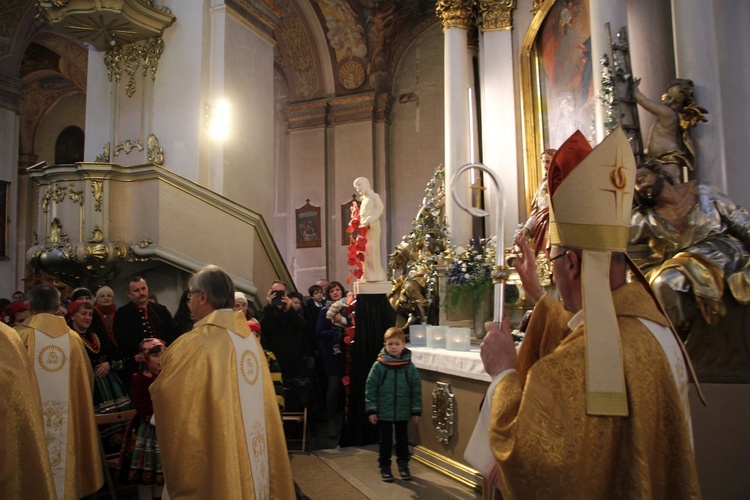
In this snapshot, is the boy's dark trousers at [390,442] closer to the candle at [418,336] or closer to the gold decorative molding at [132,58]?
the candle at [418,336]

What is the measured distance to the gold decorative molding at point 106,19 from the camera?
929cm

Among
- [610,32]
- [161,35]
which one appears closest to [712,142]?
[610,32]

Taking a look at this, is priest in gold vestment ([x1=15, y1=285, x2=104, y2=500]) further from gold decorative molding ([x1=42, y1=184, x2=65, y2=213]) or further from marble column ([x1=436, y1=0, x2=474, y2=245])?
marble column ([x1=436, y1=0, x2=474, y2=245])

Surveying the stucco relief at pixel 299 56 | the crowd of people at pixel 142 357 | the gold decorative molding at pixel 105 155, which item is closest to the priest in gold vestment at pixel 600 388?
the crowd of people at pixel 142 357

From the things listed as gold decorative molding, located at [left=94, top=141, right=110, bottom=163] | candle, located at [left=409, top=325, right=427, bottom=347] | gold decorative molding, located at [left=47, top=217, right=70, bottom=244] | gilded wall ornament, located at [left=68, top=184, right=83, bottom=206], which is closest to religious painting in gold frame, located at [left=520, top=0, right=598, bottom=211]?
candle, located at [left=409, top=325, right=427, bottom=347]

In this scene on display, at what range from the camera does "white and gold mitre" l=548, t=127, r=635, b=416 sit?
178 cm

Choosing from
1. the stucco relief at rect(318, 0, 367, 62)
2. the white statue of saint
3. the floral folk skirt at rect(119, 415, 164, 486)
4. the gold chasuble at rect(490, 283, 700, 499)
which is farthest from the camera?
the stucco relief at rect(318, 0, 367, 62)

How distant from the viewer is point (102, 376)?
4.99m

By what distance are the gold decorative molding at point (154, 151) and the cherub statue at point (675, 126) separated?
Result: 8.02 metres

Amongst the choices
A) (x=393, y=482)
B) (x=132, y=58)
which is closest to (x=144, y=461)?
(x=393, y=482)

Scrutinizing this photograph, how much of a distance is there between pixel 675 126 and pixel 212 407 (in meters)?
4.27

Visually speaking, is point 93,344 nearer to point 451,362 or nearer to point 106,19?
point 451,362

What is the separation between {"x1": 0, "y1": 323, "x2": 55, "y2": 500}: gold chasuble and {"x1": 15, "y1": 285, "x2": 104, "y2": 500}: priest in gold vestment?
1.21 metres

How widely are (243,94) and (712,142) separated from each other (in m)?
8.18
